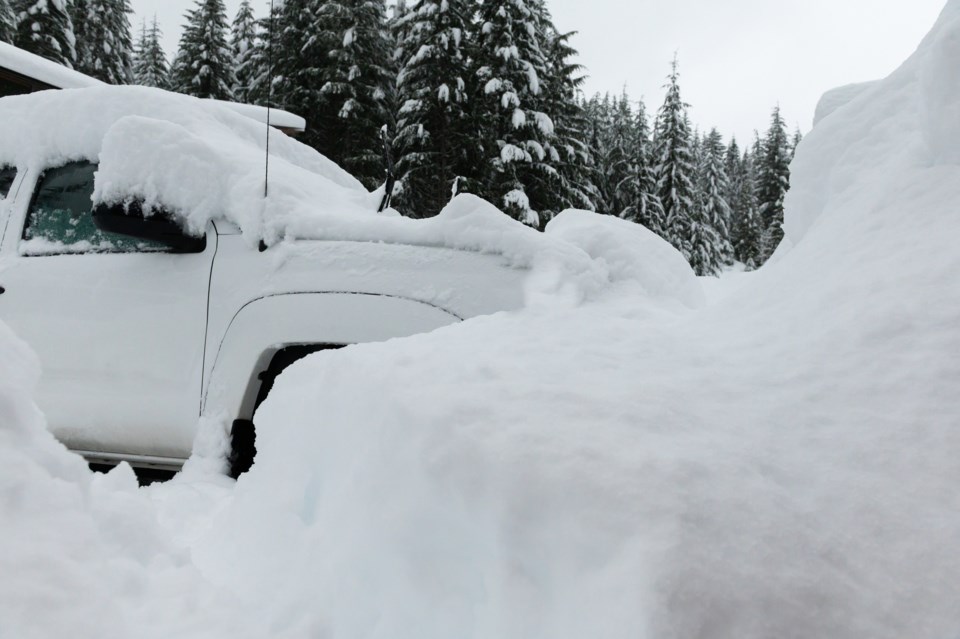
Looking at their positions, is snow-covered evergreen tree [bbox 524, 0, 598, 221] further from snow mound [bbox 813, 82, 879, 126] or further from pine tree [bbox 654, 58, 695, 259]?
snow mound [bbox 813, 82, 879, 126]

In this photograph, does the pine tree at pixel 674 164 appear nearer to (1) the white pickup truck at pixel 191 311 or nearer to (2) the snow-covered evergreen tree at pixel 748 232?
(2) the snow-covered evergreen tree at pixel 748 232

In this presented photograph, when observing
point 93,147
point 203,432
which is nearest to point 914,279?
point 203,432

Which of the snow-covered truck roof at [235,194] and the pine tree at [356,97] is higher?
the pine tree at [356,97]

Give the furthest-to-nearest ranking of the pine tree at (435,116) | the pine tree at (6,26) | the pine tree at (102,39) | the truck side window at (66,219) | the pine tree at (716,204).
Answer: the pine tree at (716,204)
the pine tree at (102,39)
the pine tree at (6,26)
the pine tree at (435,116)
the truck side window at (66,219)

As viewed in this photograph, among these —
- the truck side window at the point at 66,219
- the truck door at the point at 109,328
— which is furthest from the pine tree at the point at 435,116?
the truck door at the point at 109,328

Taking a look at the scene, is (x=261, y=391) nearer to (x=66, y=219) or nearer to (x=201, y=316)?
(x=201, y=316)

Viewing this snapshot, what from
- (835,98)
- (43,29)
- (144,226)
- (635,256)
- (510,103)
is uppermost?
(43,29)

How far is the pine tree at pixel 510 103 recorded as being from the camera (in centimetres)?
1695

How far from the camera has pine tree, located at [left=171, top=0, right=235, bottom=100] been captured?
27094mm

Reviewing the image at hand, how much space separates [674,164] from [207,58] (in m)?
21.7

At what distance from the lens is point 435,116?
17.9 m

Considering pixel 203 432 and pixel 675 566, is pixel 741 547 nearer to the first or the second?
pixel 675 566

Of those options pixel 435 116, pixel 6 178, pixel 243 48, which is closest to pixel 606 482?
pixel 6 178

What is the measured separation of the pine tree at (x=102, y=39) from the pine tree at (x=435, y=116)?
779 inches
